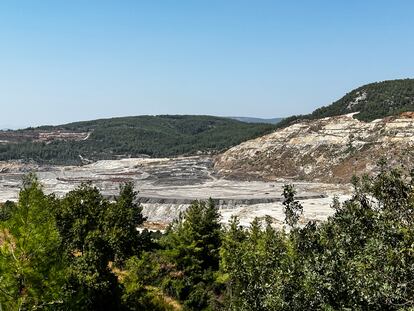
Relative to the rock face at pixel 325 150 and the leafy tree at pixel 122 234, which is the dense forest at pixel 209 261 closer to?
the leafy tree at pixel 122 234

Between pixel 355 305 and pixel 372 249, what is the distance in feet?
10.1

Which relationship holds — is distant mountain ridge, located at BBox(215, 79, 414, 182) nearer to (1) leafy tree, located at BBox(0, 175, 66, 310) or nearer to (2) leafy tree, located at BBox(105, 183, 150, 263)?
(2) leafy tree, located at BBox(105, 183, 150, 263)

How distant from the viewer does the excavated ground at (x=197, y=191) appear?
365 ft

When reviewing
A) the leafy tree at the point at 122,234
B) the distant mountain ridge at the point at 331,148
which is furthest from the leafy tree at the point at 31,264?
the distant mountain ridge at the point at 331,148

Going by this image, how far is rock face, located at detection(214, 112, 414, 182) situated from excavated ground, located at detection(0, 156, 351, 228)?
31.4 ft

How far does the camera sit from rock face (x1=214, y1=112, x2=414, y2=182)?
14888 cm

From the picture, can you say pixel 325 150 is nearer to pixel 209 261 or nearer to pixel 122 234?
pixel 209 261

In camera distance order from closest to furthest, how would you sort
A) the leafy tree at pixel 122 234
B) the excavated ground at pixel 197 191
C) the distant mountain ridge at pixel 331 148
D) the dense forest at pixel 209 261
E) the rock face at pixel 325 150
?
the dense forest at pixel 209 261, the leafy tree at pixel 122 234, the excavated ground at pixel 197 191, the rock face at pixel 325 150, the distant mountain ridge at pixel 331 148

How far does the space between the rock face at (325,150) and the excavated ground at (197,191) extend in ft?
31.4

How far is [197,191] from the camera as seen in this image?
143 metres

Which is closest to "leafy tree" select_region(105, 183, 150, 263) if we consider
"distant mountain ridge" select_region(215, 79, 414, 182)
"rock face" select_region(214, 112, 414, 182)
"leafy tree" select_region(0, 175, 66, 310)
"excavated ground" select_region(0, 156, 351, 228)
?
"leafy tree" select_region(0, 175, 66, 310)

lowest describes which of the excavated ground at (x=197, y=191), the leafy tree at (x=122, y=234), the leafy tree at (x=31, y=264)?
the excavated ground at (x=197, y=191)

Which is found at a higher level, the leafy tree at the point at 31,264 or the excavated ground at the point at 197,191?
the leafy tree at the point at 31,264

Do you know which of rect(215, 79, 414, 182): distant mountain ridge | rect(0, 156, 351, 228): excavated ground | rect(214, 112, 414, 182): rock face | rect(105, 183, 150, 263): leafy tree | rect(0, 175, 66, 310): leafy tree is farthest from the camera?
rect(215, 79, 414, 182): distant mountain ridge
